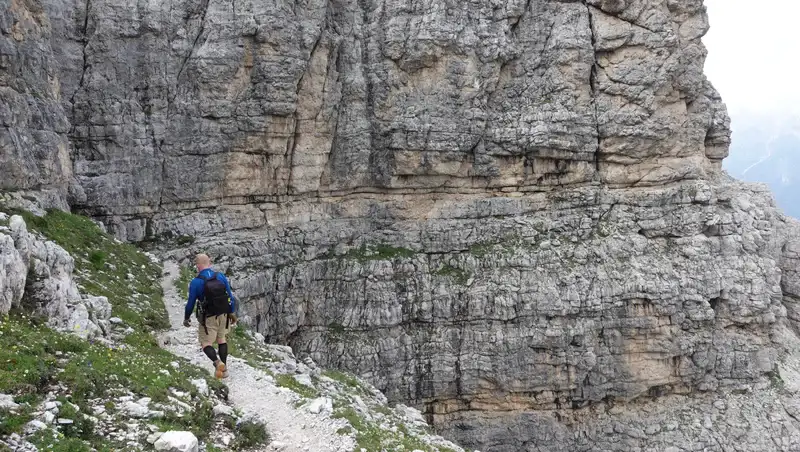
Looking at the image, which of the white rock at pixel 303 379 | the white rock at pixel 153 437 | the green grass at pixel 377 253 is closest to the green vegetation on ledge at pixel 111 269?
the white rock at pixel 303 379

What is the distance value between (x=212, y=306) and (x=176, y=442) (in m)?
5.23

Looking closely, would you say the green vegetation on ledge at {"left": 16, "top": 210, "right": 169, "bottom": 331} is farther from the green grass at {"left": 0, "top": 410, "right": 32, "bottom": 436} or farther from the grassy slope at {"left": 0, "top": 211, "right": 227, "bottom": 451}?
the green grass at {"left": 0, "top": 410, "right": 32, "bottom": 436}

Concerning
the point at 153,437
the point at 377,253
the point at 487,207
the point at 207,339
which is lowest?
the point at 153,437

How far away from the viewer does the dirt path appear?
11922 mm

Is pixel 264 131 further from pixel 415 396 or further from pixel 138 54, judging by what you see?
pixel 415 396

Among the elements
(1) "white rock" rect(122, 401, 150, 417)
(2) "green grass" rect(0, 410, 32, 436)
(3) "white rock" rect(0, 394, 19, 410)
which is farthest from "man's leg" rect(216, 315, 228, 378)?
(2) "green grass" rect(0, 410, 32, 436)

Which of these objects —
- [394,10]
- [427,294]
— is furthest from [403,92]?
[427,294]

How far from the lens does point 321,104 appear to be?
36.7 metres

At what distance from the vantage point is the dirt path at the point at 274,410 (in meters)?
11.9

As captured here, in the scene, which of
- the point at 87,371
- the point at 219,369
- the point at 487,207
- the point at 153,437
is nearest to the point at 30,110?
the point at 219,369

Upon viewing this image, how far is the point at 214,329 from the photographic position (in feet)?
45.8

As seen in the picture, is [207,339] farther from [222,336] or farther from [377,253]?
[377,253]

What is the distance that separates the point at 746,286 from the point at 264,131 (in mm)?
35955

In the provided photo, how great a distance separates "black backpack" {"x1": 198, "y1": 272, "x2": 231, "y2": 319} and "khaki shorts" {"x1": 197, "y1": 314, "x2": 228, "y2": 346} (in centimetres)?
25
